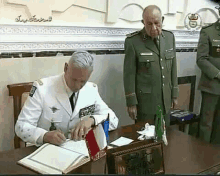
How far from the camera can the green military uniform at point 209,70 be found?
120 inches

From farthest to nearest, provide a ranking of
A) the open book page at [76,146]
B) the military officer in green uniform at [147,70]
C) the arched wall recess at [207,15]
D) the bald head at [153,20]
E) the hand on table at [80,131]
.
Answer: the arched wall recess at [207,15] → the military officer in green uniform at [147,70] → the bald head at [153,20] → the hand on table at [80,131] → the open book page at [76,146]

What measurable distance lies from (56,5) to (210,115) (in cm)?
197

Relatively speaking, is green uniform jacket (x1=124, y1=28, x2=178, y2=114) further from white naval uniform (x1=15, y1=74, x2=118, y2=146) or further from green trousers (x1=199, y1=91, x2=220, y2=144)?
white naval uniform (x1=15, y1=74, x2=118, y2=146)

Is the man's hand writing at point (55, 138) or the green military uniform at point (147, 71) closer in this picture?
the man's hand writing at point (55, 138)

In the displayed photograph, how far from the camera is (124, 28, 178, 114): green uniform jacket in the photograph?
2641mm

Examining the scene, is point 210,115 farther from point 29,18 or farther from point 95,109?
point 29,18

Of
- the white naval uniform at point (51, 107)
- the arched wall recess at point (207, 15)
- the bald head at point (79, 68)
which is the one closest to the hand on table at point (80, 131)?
the white naval uniform at point (51, 107)

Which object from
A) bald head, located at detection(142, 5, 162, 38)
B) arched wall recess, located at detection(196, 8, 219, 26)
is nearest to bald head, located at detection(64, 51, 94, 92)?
bald head, located at detection(142, 5, 162, 38)

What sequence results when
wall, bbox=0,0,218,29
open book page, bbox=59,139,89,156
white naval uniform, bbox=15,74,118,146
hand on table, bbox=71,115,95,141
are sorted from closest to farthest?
1. open book page, bbox=59,139,89,156
2. hand on table, bbox=71,115,95,141
3. white naval uniform, bbox=15,74,118,146
4. wall, bbox=0,0,218,29

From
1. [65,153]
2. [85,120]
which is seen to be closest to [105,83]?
[85,120]

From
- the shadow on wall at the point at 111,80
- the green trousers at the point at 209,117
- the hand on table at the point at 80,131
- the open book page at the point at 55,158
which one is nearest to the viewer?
the open book page at the point at 55,158

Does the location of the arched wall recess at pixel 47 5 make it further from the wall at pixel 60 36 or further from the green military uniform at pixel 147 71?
the green military uniform at pixel 147 71

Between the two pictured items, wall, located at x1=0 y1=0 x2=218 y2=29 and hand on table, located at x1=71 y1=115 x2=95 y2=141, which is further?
wall, located at x1=0 y1=0 x2=218 y2=29

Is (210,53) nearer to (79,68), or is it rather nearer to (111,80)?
(111,80)
